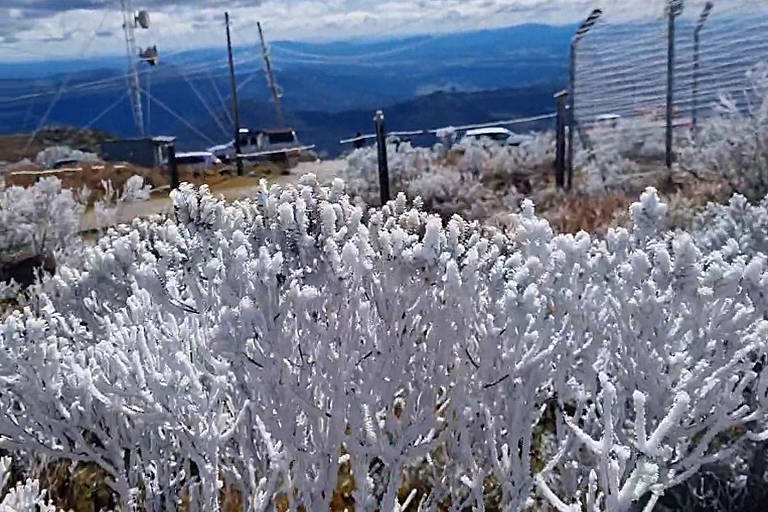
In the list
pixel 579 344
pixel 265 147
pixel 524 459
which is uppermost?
pixel 579 344

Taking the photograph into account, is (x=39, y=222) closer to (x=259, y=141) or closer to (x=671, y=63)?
(x=671, y=63)

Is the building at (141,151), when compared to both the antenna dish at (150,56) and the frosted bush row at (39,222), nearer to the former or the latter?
the antenna dish at (150,56)

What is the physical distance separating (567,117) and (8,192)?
6821 millimetres

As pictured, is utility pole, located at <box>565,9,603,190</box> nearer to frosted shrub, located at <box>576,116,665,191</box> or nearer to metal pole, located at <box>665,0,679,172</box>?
frosted shrub, located at <box>576,116,665,191</box>

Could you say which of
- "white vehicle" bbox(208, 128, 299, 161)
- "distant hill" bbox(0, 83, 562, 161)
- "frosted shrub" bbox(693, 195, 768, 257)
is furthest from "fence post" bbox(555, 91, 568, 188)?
"distant hill" bbox(0, 83, 562, 161)

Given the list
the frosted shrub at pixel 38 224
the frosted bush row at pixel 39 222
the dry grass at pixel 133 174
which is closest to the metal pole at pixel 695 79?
the frosted bush row at pixel 39 222

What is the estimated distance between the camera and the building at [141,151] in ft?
85.8

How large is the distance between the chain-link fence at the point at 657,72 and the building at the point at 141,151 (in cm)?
1562

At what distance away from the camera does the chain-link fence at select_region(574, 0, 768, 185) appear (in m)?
11.1

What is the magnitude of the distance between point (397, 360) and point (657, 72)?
34.7 ft

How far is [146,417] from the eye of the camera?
232 centimetres

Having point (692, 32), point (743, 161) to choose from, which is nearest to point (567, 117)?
point (692, 32)

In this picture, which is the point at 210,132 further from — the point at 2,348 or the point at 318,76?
the point at 2,348

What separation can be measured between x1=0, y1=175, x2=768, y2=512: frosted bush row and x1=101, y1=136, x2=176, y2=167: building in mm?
23289
